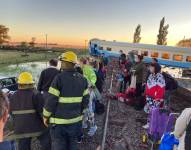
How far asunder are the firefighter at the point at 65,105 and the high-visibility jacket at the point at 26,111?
1.53 ft

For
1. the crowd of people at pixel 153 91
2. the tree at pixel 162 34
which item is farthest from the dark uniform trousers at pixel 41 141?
the tree at pixel 162 34

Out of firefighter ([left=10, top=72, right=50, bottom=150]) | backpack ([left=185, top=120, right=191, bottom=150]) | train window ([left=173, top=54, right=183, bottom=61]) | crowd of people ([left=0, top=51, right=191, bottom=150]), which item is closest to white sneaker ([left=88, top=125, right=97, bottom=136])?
crowd of people ([left=0, top=51, right=191, bottom=150])

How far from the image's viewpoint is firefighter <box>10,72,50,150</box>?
6.00m

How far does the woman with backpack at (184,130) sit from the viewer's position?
15.4 ft

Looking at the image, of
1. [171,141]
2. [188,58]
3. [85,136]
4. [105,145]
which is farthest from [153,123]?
[188,58]

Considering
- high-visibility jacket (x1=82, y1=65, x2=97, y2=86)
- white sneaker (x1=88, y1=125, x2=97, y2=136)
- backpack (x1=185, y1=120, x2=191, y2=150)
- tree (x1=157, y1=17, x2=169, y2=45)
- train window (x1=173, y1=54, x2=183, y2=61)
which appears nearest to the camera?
backpack (x1=185, y1=120, x2=191, y2=150)

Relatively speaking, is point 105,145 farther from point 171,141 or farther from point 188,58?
point 188,58

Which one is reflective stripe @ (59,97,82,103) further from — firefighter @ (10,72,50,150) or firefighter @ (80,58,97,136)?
firefighter @ (80,58,97,136)

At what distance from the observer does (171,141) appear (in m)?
5.32

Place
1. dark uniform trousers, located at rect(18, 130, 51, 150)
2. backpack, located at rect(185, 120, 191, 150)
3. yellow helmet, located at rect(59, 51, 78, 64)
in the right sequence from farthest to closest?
dark uniform trousers, located at rect(18, 130, 51, 150) < yellow helmet, located at rect(59, 51, 78, 64) < backpack, located at rect(185, 120, 191, 150)

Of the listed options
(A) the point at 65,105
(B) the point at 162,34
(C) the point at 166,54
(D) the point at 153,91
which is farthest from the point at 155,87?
(B) the point at 162,34

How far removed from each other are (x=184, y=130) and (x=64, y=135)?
2059 millimetres

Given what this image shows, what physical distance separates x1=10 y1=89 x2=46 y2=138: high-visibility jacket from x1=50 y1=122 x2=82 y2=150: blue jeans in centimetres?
47

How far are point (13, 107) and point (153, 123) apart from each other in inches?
128
